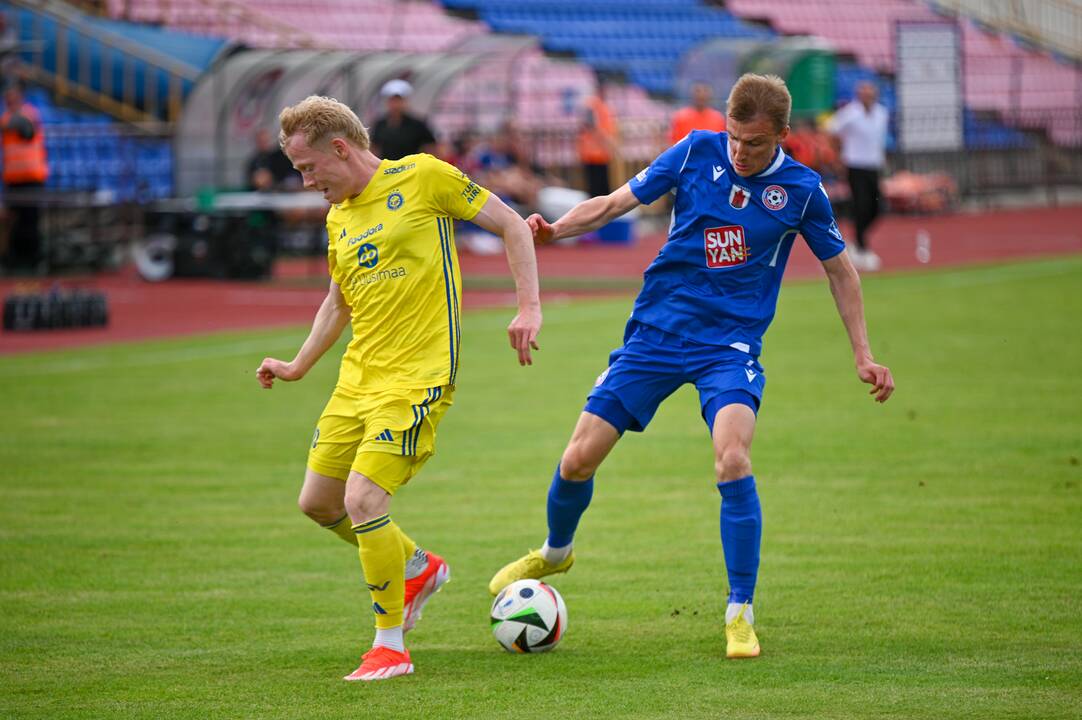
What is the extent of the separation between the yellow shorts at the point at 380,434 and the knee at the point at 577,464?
2.05 feet

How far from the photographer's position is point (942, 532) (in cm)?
765

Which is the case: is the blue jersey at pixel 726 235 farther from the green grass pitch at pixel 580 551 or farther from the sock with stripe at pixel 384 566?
the sock with stripe at pixel 384 566

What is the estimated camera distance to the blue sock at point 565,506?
20.5ft

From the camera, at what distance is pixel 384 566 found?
556 cm

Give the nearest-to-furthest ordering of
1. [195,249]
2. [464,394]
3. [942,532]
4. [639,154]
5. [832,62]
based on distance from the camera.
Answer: [942,532] → [464,394] → [195,249] → [639,154] → [832,62]

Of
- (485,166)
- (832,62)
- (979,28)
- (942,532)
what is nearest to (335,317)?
(942,532)

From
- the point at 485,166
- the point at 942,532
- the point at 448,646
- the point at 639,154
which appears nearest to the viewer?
the point at 448,646

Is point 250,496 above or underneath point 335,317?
underneath

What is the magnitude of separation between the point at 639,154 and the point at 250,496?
21.1 m

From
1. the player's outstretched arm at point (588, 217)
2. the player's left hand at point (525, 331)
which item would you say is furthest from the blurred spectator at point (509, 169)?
the player's left hand at point (525, 331)

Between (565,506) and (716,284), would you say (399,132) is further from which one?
(716,284)

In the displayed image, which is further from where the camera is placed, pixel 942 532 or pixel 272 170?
pixel 272 170

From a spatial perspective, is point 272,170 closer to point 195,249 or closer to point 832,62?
point 195,249

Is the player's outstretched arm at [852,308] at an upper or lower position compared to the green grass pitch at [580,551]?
upper
